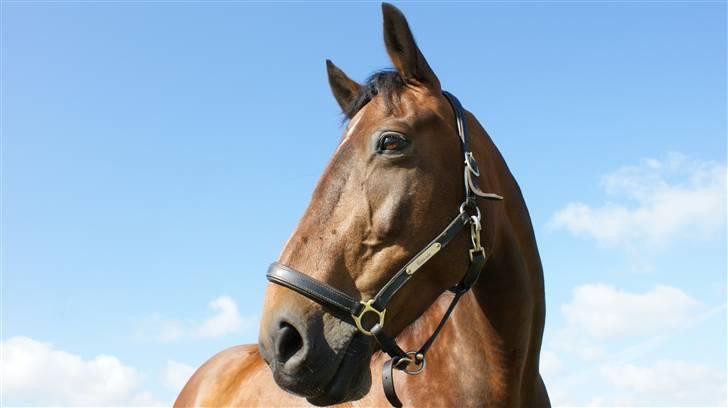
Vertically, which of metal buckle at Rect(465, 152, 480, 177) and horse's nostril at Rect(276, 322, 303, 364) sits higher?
metal buckle at Rect(465, 152, 480, 177)

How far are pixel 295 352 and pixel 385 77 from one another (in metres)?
1.70

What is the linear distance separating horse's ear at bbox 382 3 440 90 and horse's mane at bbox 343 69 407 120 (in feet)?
0.23

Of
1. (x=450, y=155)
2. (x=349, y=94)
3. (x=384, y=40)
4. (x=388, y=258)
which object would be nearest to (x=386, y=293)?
(x=388, y=258)

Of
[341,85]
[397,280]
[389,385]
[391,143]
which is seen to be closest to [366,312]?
[397,280]

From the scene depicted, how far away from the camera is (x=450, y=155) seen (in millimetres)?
3369

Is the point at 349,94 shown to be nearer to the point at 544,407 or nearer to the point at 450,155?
the point at 450,155

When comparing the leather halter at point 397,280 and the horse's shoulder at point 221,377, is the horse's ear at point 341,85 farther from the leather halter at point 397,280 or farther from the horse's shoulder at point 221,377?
the horse's shoulder at point 221,377

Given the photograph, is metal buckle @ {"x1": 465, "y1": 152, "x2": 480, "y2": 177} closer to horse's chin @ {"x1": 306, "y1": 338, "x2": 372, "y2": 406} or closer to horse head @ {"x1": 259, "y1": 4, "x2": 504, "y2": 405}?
horse head @ {"x1": 259, "y1": 4, "x2": 504, "y2": 405}

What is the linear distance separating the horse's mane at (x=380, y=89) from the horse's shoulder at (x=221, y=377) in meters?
3.21

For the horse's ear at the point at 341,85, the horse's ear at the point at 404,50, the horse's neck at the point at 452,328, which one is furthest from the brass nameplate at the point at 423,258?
the horse's ear at the point at 341,85

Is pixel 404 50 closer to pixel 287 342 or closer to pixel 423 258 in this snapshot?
pixel 423 258

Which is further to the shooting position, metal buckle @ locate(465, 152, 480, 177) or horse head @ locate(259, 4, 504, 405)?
metal buckle @ locate(465, 152, 480, 177)

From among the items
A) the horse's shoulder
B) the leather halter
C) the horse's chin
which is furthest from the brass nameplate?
the horse's shoulder

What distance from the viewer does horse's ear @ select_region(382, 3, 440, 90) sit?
346 cm
